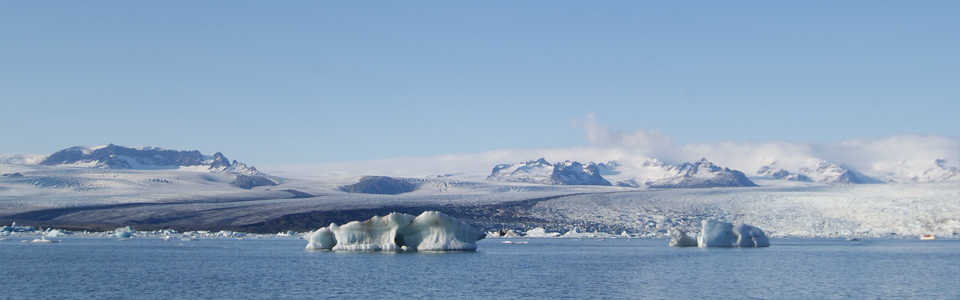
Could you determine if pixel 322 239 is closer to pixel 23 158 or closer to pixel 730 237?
pixel 730 237

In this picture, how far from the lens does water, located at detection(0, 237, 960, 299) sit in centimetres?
2228

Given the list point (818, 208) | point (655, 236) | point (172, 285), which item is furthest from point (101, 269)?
point (818, 208)

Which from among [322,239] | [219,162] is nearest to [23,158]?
[219,162]

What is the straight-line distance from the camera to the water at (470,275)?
Answer: 22281 mm

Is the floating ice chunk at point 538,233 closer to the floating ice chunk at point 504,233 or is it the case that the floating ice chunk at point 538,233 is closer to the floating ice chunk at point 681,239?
the floating ice chunk at point 504,233

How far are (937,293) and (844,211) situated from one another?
1618 inches

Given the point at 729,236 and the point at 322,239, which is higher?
the point at 729,236

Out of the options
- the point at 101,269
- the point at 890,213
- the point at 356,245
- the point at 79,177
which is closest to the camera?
the point at 101,269

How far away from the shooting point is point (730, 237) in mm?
45688

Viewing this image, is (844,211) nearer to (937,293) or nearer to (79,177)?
(937,293)

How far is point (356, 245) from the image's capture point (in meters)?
38.2

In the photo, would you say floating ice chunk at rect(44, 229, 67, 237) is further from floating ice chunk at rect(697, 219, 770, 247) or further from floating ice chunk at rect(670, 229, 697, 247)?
floating ice chunk at rect(697, 219, 770, 247)

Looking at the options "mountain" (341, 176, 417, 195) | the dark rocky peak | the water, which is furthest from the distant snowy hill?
the water

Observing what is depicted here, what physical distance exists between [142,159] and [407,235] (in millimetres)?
159917
